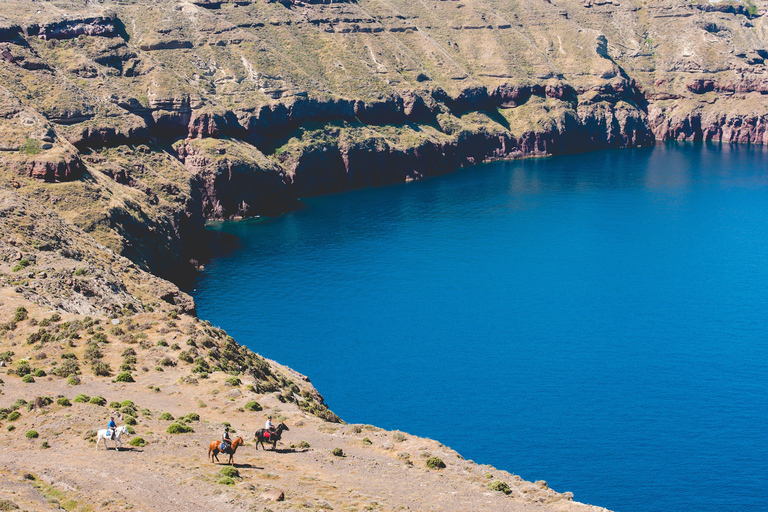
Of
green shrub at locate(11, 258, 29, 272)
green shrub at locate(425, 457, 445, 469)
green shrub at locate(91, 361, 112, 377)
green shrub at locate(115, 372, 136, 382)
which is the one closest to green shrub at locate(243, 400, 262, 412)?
green shrub at locate(115, 372, 136, 382)

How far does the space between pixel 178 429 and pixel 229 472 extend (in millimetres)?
9166

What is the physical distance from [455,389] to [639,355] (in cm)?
2730

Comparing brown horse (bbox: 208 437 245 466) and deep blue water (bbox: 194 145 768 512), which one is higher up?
brown horse (bbox: 208 437 245 466)

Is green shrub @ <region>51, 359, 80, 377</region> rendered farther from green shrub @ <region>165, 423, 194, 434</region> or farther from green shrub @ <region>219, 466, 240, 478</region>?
green shrub @ <region>219, 466, 240, 478</region>

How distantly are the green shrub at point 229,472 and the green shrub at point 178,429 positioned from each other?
8.17 m

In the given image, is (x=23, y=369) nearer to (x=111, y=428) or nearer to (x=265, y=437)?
(x=111, y=428)

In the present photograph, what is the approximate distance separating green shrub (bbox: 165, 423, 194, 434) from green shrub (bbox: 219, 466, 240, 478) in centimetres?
817

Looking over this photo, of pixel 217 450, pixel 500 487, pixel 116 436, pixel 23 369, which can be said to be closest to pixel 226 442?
pixel 217 450

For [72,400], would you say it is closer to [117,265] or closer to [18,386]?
[18,386]

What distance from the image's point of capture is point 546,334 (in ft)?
370

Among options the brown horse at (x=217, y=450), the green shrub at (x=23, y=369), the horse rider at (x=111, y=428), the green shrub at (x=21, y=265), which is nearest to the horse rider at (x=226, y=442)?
the brown horse at (x=217, y=450)

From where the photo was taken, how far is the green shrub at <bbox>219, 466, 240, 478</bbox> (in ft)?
164

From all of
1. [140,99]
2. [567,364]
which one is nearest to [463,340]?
[567,364]

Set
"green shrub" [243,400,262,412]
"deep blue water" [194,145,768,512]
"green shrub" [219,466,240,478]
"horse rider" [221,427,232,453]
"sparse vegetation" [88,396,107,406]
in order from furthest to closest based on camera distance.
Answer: "deep blue water" [194,145,768,512], "green shrub" [243,400,262,412], "sparse vegetation" [88,396,107,406], "horse rider" [221,427,232,453], "green shrub" [219,466,240,478]
